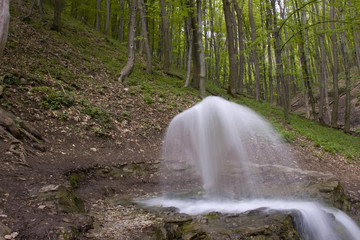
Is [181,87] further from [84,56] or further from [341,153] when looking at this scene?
[341,153]

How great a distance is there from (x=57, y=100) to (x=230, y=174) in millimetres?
5916

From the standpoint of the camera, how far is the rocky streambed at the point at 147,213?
3.71 meters

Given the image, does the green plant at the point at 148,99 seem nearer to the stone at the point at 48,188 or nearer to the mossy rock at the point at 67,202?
the mossy rock at the point at 67,202

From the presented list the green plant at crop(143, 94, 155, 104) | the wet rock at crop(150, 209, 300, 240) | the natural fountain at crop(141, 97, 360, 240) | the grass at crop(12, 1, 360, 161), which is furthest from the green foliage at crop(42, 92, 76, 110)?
the wet rock at crop(150, 209, 300, 240)

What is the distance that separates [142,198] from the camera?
5891mm

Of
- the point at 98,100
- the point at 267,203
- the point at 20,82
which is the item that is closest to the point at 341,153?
the point at 267,203

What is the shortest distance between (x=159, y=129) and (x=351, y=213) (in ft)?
20.7

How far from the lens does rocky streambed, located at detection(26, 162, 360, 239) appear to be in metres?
3.71

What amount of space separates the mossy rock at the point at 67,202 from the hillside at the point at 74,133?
10 cm

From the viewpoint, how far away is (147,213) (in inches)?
187

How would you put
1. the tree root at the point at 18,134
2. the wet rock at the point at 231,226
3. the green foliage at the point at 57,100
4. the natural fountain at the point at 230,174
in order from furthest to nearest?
the green foliage at the point at 57,100, the tree root at the point at 18,134, the natural fountain at the point at 230,174, the wet rock at the point at 231,226

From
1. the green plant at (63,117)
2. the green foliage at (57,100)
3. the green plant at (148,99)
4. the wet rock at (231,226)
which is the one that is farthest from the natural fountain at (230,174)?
the green foliage at (57,100)

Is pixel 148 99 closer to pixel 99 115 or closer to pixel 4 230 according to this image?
pixel 99 115

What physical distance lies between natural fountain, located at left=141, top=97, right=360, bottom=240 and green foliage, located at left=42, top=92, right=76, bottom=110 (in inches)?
141
